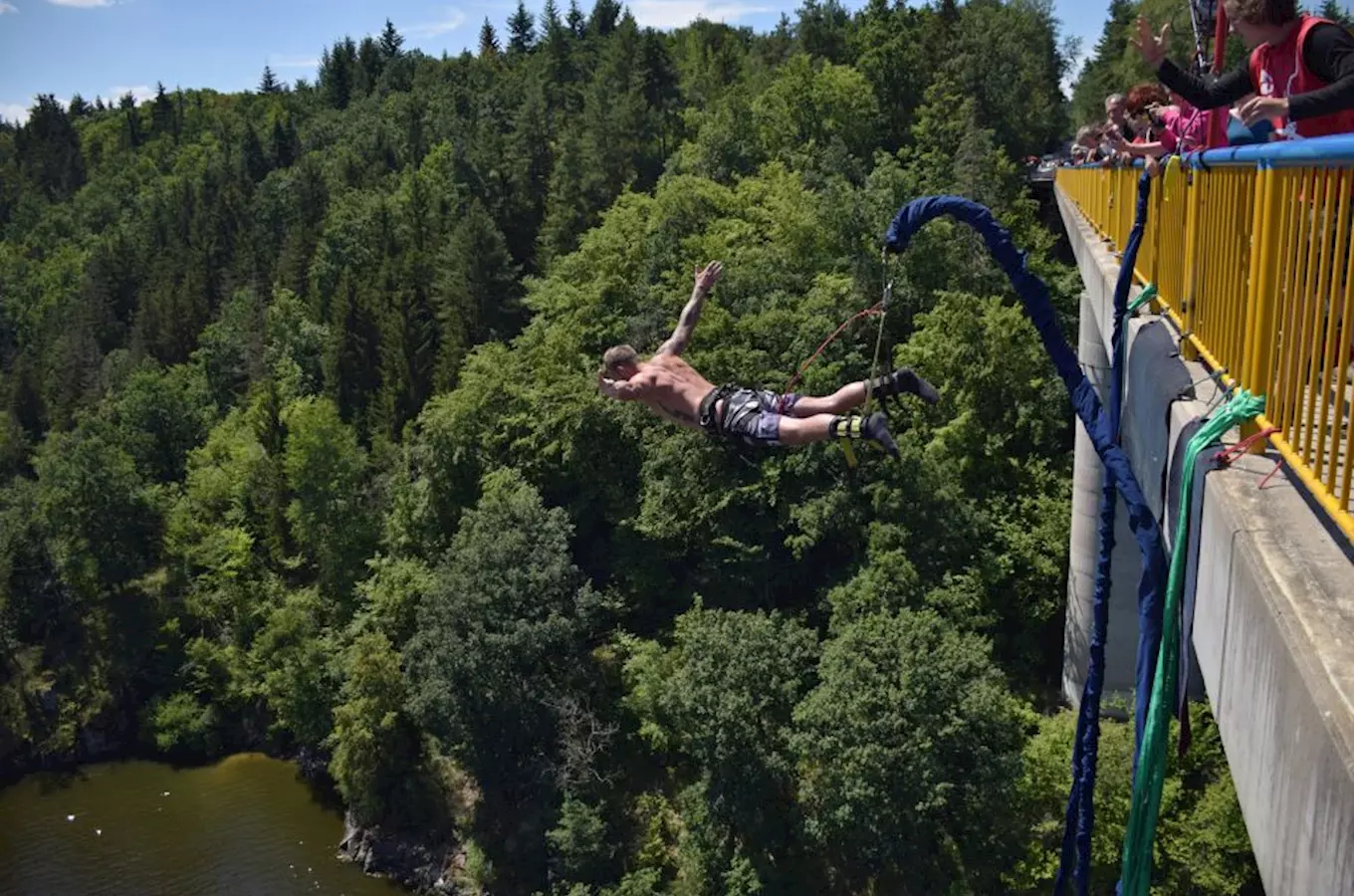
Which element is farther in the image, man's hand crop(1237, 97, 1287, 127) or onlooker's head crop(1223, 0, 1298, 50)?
onlooker's head crop(1223, 0, 1298, 50)

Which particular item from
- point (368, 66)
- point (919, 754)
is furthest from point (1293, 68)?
point (368, 66)

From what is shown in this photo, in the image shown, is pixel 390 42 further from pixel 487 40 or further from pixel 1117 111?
pixel 1117 111

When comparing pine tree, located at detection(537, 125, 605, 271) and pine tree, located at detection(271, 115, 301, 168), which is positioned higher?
pine tree, located at detection(271, 115, 301, 168)

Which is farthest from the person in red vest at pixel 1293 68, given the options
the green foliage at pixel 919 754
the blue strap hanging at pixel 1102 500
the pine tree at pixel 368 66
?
the pine tree at pixel 368 66

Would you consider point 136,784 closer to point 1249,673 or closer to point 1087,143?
point 1087,143

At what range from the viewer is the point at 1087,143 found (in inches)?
512

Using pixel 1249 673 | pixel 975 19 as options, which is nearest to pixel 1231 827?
pixel 1249 673

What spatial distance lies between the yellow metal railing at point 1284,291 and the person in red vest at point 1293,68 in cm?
26

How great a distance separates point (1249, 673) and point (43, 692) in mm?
46923

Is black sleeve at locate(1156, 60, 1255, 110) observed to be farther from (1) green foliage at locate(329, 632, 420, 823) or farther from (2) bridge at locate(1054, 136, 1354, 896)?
(1) green foliage at locate(329, 632, 420, 823)

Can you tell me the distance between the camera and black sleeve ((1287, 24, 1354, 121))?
459 centimetres

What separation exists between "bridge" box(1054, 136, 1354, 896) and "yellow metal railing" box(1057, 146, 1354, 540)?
1 centimetres

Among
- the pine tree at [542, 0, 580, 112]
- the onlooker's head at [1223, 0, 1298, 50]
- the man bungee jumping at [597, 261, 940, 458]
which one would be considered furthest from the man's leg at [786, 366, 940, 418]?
the pine tree at [542, 0, 580, 112]

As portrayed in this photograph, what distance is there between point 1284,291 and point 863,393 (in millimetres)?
5247
